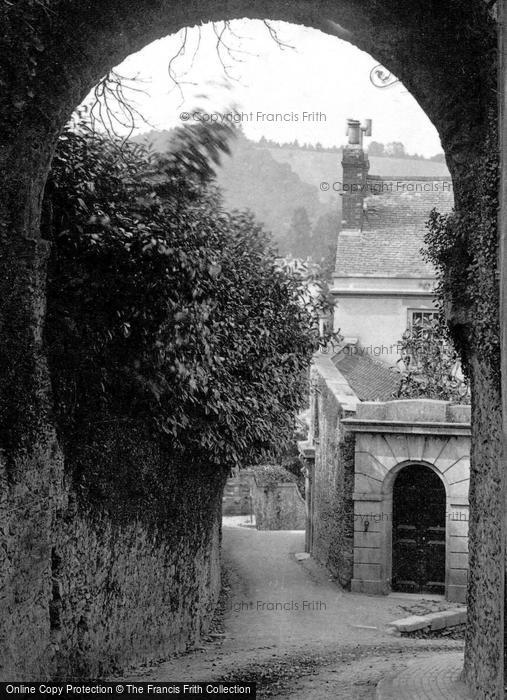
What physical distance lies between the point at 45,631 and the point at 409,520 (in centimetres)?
1048

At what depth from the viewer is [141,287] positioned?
6.77 metres

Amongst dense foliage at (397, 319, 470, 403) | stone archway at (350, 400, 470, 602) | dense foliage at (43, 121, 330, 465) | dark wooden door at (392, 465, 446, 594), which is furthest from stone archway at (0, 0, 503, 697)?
dense foliage at (397, 319, 470, 403)

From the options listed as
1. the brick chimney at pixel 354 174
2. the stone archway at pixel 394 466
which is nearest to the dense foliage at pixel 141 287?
the stone archway at pixel 394 466

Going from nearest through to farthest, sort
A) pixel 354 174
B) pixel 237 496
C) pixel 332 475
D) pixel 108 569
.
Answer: pixel 108 569 → pixel 332 475 → pixel 354 174 → pixel 237 496

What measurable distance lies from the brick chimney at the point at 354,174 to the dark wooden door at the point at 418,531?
26.8 feet

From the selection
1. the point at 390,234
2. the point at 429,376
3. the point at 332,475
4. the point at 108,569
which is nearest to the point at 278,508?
the point at 390,234

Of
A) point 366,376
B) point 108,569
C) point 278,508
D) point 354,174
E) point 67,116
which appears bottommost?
point 278,508

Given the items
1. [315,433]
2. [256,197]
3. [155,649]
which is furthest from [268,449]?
[256,197]

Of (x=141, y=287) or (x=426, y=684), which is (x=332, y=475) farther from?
(x=141, y=287)

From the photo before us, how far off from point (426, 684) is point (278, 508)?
77.1 feet

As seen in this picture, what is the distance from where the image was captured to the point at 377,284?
19.9 metres

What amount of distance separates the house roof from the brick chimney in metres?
0.27

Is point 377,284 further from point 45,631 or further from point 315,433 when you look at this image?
point 45,631

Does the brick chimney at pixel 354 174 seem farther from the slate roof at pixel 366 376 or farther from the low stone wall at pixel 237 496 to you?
the low stone wall at pixel 237 496
